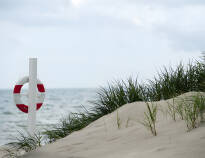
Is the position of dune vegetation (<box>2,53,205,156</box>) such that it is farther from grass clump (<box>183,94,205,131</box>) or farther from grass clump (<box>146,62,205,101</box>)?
grass clump (<box>183,94,205,131</box>)

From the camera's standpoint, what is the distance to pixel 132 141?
116 inches

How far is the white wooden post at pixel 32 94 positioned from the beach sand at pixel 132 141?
4.57 ft

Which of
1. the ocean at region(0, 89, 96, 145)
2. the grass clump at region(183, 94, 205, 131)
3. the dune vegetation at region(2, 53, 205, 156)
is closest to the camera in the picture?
the grass clump at region(183, 94, 205, 131)

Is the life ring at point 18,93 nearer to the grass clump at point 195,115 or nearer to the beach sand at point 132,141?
the beach sand at point 132,141

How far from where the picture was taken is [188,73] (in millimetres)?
5180

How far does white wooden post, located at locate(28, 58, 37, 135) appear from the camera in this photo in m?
4.97

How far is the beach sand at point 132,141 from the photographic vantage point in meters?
2.43

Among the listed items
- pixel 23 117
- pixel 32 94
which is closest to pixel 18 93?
pixel 32 94

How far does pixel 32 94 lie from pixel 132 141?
8.08 feet

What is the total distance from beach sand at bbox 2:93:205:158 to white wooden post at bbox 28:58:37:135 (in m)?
1.39

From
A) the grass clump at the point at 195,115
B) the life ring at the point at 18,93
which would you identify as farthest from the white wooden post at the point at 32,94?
the grass clump at the point at 195,115

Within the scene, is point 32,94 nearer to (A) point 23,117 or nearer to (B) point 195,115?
(B) point 195,115

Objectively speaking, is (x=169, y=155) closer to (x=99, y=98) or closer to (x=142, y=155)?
(x=142, y=155)

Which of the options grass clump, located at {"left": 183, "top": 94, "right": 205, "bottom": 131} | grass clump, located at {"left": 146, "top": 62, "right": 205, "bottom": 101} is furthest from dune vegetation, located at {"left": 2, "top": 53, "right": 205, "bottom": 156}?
grass clump, located at {"left": 183, "top": 94, "right": 205, "bottom": 131}
